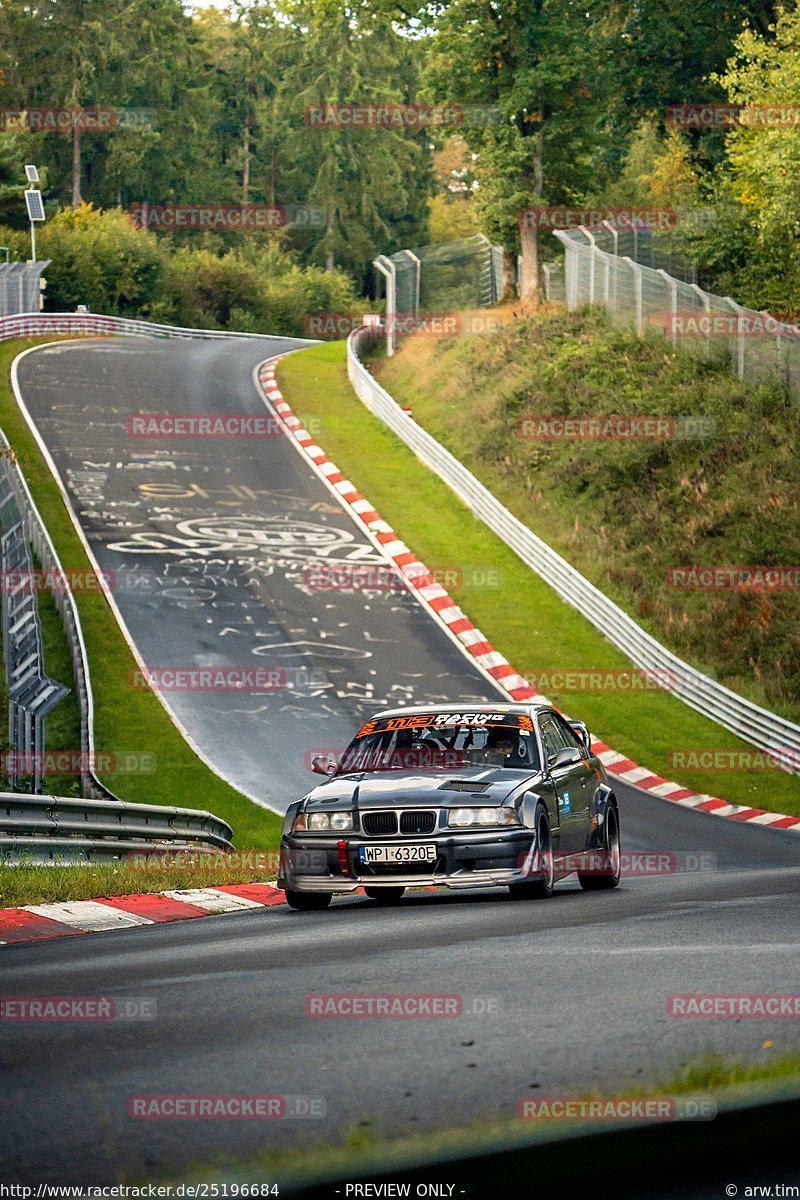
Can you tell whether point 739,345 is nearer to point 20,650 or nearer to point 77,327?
point 20,650

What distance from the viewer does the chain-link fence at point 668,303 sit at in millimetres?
35812

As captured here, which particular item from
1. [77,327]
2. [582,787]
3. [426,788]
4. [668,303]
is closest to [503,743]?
[582,787]

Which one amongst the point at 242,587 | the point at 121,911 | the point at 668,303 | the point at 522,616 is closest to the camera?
the point at 121,911

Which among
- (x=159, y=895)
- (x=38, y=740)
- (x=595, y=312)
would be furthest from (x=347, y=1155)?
(x=595, y=312)

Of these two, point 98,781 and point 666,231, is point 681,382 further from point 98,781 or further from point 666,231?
point 98,781

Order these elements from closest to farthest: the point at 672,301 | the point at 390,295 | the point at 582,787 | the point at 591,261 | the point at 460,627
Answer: the point at 582,787
the point at 460,627
the point at 672,301
the point at 591,261
the point at 390,295

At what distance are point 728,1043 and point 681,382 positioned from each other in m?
34.1

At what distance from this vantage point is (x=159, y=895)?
1178cm

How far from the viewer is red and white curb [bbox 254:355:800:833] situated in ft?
70.0

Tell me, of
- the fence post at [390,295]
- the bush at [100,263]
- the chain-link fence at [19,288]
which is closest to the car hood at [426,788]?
the fence post at [390,295]

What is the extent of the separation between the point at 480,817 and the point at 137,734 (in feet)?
41.1

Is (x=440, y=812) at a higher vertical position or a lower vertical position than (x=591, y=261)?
lower

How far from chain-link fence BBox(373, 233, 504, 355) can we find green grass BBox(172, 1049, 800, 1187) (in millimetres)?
46516

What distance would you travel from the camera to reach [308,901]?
37.8 feet
